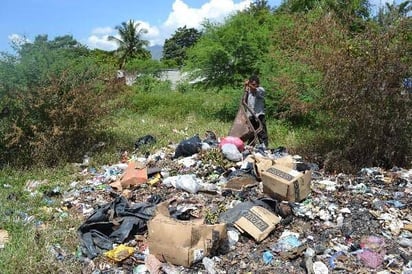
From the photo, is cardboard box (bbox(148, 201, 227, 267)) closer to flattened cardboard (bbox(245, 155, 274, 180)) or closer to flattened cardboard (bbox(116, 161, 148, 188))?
flattened cardboard (bbox(245, 155, 274, 180))

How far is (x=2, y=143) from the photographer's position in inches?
272

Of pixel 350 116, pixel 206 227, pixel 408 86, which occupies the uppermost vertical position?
pixel 408 86

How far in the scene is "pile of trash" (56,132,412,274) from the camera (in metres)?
3.43

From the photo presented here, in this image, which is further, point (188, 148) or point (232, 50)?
point (232, 50)

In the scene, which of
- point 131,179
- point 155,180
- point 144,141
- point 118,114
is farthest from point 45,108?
point 155,180

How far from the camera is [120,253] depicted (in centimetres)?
355

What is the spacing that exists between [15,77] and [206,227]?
5.01 m

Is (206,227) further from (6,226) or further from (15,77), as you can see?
(15,77)

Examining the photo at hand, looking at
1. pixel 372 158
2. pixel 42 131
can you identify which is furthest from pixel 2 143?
pixel 372 158

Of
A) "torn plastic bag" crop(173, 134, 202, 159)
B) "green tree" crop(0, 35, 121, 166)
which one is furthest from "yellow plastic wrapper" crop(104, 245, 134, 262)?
"green tree" crop(0, 35, 121, 166)

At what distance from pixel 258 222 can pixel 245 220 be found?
117 mm

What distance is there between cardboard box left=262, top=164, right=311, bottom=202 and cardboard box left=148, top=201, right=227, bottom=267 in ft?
3.02

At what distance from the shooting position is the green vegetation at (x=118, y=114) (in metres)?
4.68

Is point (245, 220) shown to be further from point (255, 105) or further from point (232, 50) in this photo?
point (232, 50)
